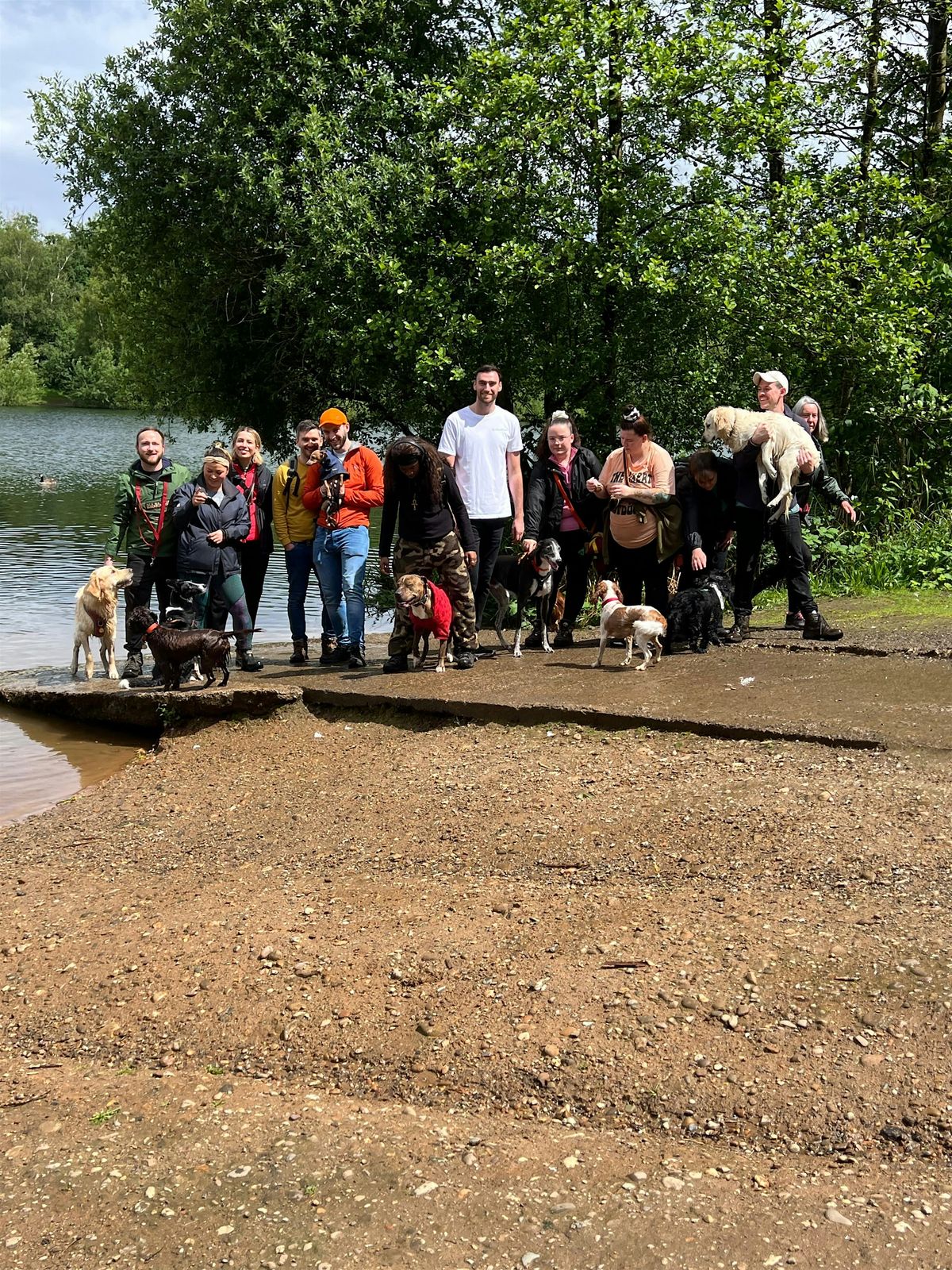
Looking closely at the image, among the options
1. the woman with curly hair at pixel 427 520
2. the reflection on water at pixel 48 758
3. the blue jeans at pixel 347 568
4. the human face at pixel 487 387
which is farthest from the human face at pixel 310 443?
the reflection on water at pixel 48 758

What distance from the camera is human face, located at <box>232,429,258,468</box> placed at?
31.0 feet

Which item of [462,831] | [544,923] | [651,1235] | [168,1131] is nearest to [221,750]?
[462,831]

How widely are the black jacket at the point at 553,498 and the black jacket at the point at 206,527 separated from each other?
7.50ft

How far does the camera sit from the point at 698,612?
890 cm

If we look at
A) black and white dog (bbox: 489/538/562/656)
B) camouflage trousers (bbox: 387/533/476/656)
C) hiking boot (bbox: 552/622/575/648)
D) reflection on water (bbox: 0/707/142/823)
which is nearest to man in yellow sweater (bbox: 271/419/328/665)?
camouflage trousers (bbox: 387/533/476/656)

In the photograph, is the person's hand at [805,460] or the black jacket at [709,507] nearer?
the person's hand at [805,460]

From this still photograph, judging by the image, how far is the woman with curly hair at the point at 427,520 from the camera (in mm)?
8336

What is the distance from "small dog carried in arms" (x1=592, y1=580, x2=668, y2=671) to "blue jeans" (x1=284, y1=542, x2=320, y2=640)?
2322 millimetres

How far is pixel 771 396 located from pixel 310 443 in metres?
3.57

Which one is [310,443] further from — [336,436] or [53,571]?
[53,571]

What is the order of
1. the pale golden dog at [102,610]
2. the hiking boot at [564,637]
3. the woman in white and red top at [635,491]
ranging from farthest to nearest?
the pale golden dog at [102,610] → the hiking boot at [564,637] → the woman in white and red top at [635,491]

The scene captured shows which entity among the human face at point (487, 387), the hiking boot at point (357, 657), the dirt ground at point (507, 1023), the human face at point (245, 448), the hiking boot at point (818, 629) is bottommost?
the dirt ground at point (507, 1023)

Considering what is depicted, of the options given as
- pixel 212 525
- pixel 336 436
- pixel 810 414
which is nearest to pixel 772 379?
pixel 810 414

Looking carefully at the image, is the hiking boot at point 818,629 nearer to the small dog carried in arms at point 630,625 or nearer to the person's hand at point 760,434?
the small dog carried in arms at point 630,625
